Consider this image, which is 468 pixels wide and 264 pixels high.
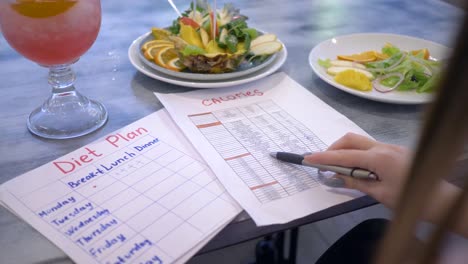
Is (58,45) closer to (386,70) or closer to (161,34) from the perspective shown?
(161,34)

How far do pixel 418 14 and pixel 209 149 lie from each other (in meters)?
0.92

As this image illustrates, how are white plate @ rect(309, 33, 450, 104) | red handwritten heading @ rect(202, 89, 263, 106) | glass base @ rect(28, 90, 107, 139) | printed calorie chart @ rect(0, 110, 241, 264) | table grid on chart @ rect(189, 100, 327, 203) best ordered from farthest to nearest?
white plate @ rect(309, 33, 450, 104)
red handwritten heading @ rect(202, 89, 263, 106)
glass base @ rect(28, 90, 107, 139)
table grid on chart @ rect(189, 100, 327, 203)
printed calorie chart @ rect(0, 110, 241, 264)

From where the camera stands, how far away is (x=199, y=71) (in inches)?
33.7

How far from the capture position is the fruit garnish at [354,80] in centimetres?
83

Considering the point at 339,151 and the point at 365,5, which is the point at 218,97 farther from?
the point at 365,5

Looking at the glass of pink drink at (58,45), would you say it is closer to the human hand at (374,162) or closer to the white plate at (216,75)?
the white plate at (216,75)

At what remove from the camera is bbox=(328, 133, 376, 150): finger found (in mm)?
601

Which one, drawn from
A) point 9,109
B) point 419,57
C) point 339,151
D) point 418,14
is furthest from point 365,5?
point 9,109

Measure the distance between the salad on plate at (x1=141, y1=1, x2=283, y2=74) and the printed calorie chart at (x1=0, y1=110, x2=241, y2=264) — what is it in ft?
0.70

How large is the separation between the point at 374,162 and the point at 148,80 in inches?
20.3

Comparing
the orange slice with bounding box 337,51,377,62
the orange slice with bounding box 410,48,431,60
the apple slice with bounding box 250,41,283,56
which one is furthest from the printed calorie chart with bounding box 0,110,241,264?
the orange slice with bounding box 410,48,431,60

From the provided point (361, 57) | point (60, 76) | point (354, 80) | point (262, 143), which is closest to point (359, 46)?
point (361, 57)

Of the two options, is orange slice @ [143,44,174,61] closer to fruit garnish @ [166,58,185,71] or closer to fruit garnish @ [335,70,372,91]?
fruit garnish @ [166,58,185,71]

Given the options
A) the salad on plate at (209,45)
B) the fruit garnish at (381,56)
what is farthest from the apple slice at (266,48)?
the fruit garnish at (381,56)
